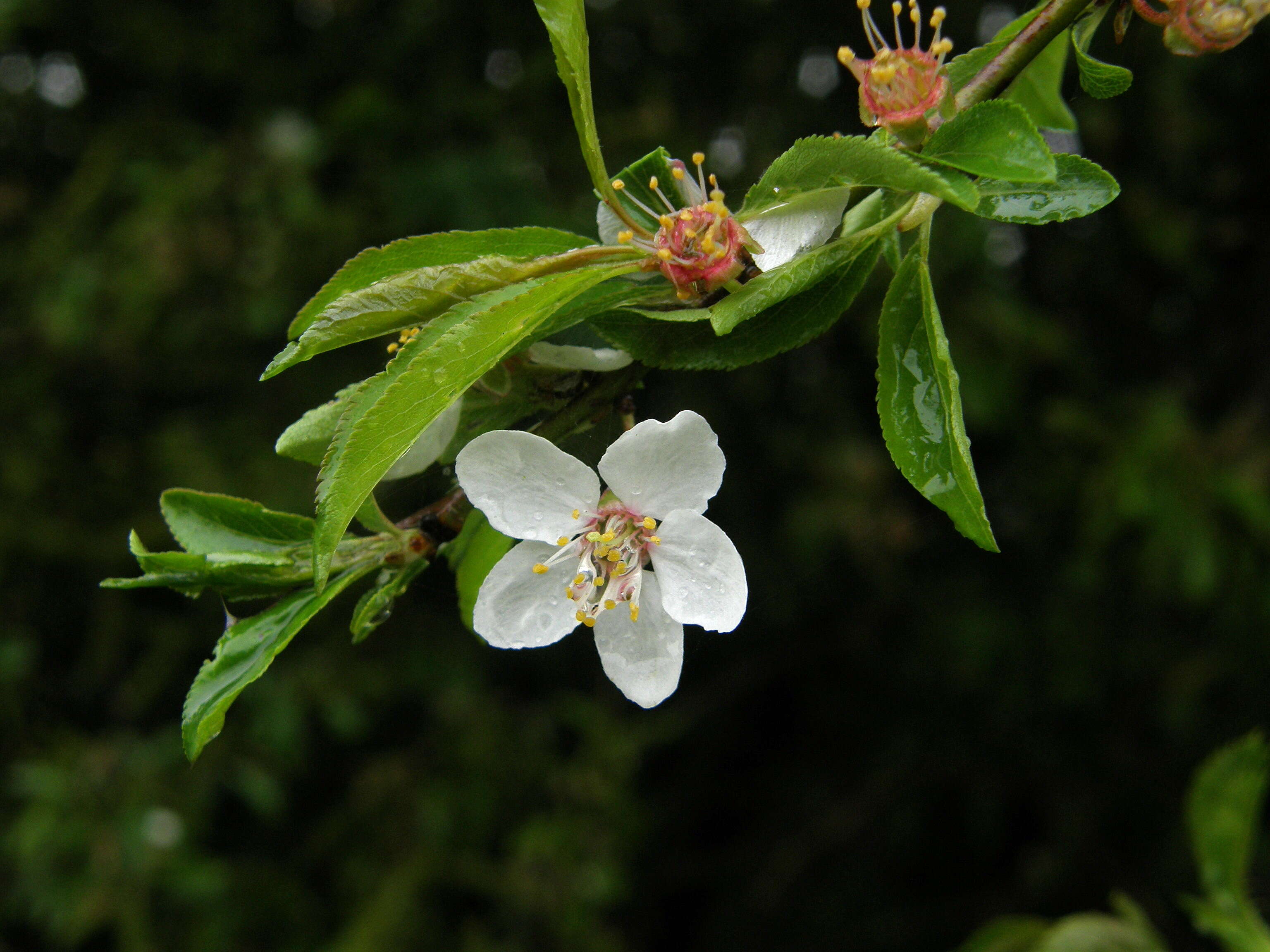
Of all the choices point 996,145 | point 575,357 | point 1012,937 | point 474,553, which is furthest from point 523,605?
point 1012,937

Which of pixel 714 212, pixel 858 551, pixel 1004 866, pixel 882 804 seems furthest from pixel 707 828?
pixel 714 212

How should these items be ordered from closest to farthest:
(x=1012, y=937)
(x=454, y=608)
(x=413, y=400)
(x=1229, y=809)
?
(x=413, y=400) → (x=1229, y=809) → (x=1012, y=937) → (x=454, y=608)

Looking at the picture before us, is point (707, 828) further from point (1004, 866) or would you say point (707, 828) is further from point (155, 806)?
point (155, 806)

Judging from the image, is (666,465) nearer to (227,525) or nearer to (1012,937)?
Answer: (227,525)

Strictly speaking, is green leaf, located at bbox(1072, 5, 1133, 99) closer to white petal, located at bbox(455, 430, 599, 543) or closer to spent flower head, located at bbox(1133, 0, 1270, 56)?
spent flower head, located at bbox(1133, 0, 1270, 56)

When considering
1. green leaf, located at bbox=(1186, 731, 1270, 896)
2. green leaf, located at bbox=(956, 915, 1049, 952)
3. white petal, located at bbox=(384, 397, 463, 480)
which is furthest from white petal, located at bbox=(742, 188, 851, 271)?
green leaf, located at bbox=(956, 915, 1049, 952)
